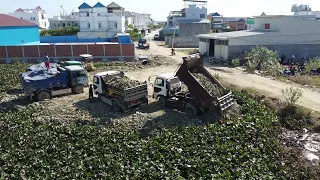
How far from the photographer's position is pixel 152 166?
9523mm

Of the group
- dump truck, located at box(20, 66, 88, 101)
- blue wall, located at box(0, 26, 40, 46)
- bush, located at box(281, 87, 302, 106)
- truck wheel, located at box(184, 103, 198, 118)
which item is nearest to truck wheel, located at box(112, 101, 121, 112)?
truck wheel, located at box(184, 103, 198, 118)

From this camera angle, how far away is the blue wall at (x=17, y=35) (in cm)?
3819

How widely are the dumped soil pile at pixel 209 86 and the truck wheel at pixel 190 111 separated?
4.11ft

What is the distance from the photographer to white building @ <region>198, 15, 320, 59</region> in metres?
29.9

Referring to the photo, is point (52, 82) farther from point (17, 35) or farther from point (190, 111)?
point (17, 35)

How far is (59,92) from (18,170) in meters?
9.58

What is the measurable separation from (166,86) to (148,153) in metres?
5.98

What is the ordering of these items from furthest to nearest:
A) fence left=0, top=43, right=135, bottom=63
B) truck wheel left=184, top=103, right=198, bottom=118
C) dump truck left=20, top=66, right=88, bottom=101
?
fence left=0, top=43, right=135, bottom=63
dump truck left=20, top=66, right=88, bottom=101
truck wheel left=184, top=103, right=198, bottom=118

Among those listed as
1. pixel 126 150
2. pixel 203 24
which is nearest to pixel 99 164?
→ pixel 126 150

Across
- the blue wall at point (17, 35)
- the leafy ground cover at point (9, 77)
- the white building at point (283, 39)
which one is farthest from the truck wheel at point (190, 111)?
the blue wall at point (17, 35)

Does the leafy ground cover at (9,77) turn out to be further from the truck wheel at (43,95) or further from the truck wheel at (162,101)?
the truck wheel at (162,101)

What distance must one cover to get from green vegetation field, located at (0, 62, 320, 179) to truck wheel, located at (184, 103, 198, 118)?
1683 millimetres

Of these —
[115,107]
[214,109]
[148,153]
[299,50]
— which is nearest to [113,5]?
[299,50]

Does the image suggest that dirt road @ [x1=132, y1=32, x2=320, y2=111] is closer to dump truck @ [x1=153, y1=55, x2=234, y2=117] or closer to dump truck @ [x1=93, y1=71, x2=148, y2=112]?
dump truck @ [x1=153, y1=55, x2=234, y2=117]
